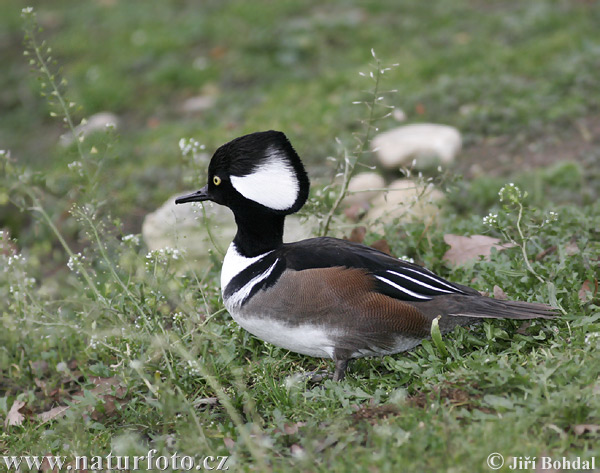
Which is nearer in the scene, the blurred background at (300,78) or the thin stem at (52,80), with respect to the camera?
the thin stem at (52,80)

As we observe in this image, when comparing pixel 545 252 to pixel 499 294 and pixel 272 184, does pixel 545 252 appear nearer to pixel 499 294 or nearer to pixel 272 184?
pixel 499 294

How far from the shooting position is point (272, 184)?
374cm

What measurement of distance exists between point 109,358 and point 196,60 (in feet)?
19.6

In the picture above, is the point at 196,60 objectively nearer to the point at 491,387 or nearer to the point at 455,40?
the point at 455,40

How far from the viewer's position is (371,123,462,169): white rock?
6758 mm

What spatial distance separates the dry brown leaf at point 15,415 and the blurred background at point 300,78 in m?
2.66

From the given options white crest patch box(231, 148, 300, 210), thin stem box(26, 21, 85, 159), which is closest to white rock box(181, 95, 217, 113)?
thin stem box(26, 21, 85, 159)

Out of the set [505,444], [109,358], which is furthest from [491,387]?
[109,358]

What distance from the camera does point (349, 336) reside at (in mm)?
3600

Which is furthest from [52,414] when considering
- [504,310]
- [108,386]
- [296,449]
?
[504,310]

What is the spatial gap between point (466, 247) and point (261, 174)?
157 cm

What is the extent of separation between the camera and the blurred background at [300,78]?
7.23 metres

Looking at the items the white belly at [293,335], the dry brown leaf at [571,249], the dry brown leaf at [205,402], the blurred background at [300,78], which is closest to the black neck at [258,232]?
the white belly at [293,335]

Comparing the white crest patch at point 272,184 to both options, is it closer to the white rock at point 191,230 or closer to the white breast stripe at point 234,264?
the white breast stripe at point 234,264
